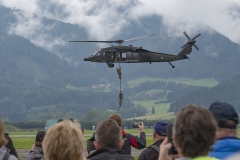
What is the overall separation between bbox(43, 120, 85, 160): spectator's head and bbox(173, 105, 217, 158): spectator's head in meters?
1.10

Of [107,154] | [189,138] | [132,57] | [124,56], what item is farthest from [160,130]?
[132,57]

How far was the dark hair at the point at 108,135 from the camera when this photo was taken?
24.8 ft

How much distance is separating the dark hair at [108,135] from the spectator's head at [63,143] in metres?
1.54

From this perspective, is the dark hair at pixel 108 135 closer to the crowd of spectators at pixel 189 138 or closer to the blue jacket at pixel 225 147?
the crowd of spectators at pixel 189 138

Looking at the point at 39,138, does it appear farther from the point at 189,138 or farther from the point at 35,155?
the point at 189,138

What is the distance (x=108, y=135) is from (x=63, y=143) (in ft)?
5.57

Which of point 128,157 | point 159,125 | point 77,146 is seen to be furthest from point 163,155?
point 159,125

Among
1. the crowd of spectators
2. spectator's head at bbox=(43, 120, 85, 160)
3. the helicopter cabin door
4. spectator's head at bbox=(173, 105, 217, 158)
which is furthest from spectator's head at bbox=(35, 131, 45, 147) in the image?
the helicopter cabin door

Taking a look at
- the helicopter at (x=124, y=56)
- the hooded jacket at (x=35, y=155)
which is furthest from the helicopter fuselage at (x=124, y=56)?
the hooded jacket at (x=35, y=155)

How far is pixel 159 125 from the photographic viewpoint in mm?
9258

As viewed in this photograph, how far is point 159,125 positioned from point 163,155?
3.43 m

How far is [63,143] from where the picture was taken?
5922 mm

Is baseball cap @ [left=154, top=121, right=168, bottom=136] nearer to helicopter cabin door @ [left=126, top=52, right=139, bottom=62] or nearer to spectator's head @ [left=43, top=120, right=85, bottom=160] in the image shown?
spectator's head @ [left=43, top=120, right=85, bottom=160]

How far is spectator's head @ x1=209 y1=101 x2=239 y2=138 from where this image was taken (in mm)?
6081
